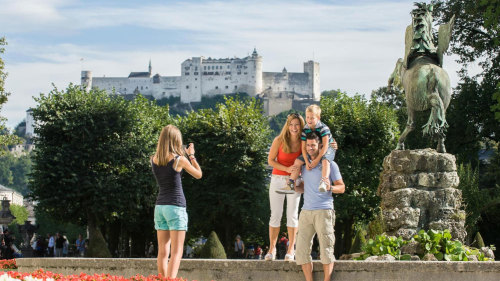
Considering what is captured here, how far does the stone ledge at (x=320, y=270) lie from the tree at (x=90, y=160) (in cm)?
2404

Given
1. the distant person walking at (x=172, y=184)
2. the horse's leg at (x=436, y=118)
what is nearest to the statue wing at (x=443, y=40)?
the horse's leg at (x=436, y=118)

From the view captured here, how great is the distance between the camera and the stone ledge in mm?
10914

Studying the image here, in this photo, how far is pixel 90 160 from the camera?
121 ft

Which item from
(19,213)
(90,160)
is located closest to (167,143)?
(90,160)

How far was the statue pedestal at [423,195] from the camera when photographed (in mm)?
16625

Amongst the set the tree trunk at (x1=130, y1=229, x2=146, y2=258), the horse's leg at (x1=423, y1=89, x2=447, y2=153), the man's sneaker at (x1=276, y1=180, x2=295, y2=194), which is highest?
the horse's leg at (x1=423, y1=89, x2=447, y2=153)

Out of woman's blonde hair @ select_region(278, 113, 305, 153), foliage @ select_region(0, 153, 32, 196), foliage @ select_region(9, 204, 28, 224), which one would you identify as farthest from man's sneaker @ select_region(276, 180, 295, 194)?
foliage @ select_region(0, 153, 32, 196)

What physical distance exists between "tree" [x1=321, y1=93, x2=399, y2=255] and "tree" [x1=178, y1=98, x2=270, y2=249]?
169 inches

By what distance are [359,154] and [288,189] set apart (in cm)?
2771

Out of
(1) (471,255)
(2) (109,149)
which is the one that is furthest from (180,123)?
(1) (471,255)

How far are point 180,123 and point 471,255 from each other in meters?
31.7

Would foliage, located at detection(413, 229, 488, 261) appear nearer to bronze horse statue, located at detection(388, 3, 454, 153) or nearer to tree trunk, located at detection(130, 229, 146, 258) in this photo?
bronze horse statue, located at detection(388, 3, 454, 153)

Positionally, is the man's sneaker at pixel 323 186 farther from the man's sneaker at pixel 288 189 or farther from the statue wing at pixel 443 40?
the statue wing at pixel 443 40

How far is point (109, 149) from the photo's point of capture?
37000 mm
